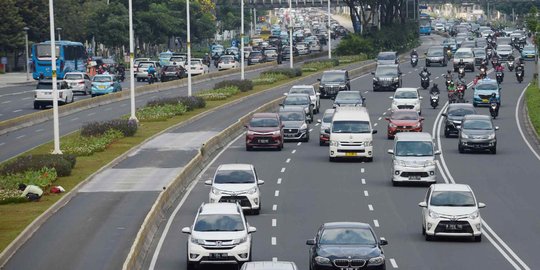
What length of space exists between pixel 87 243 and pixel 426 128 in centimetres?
3858

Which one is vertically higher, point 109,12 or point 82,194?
point 109,12

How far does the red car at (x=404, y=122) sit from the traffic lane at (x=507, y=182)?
170cm

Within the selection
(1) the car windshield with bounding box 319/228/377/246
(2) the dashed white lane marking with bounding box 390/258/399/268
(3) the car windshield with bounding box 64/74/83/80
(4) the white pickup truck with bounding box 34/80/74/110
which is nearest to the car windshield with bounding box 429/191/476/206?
(2) the dashed white lane marking with bounding box 390/258/399/268

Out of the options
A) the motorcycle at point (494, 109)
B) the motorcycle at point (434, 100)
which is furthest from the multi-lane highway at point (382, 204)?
the motorcycle at point (434, 100)

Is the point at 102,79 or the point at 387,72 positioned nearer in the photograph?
the point at 387,72

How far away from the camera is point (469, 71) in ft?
376

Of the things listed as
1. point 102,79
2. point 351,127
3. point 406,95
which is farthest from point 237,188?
point 102,79

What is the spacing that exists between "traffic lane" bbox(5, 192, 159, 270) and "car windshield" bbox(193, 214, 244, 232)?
6.99 ft

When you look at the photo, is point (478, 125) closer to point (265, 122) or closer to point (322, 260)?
point (265, 122)

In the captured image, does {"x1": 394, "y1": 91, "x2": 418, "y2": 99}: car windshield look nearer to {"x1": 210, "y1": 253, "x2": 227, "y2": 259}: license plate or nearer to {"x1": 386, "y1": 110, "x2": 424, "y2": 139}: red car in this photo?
{"x1": 386, "y1": 110, "x2": 424, "y2": 139}: red car

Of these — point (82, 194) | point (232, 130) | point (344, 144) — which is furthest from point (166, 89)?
point (82, 194)

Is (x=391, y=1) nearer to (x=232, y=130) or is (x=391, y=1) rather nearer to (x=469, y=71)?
(x=469, y=71)

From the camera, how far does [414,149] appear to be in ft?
166

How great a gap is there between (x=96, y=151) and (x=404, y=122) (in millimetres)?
15398
